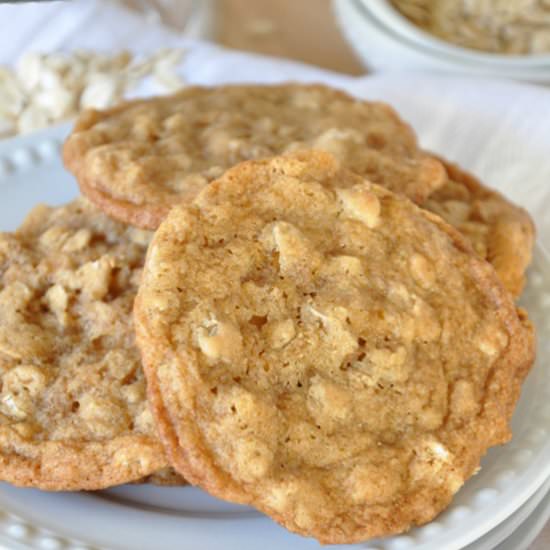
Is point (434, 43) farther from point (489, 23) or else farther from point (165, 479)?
point (165, 479)

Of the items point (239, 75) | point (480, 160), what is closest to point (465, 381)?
point (480, 160)

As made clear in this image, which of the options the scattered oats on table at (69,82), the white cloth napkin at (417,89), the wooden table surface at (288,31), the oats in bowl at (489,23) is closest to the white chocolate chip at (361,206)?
the white cloth napkin at (417,89)

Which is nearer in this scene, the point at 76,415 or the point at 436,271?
the point at 76,415

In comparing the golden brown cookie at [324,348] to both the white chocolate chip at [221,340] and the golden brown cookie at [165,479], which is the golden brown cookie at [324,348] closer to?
the white chocolate chip at [221,340]

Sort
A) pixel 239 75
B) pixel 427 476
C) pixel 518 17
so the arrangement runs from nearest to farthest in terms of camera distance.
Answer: pixel 427 476 < pixel 239 75 < pixel 518 17

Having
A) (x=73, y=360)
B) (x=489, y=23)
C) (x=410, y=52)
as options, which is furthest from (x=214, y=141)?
(x=489, y=23)

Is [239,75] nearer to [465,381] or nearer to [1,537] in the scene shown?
[465,381]
